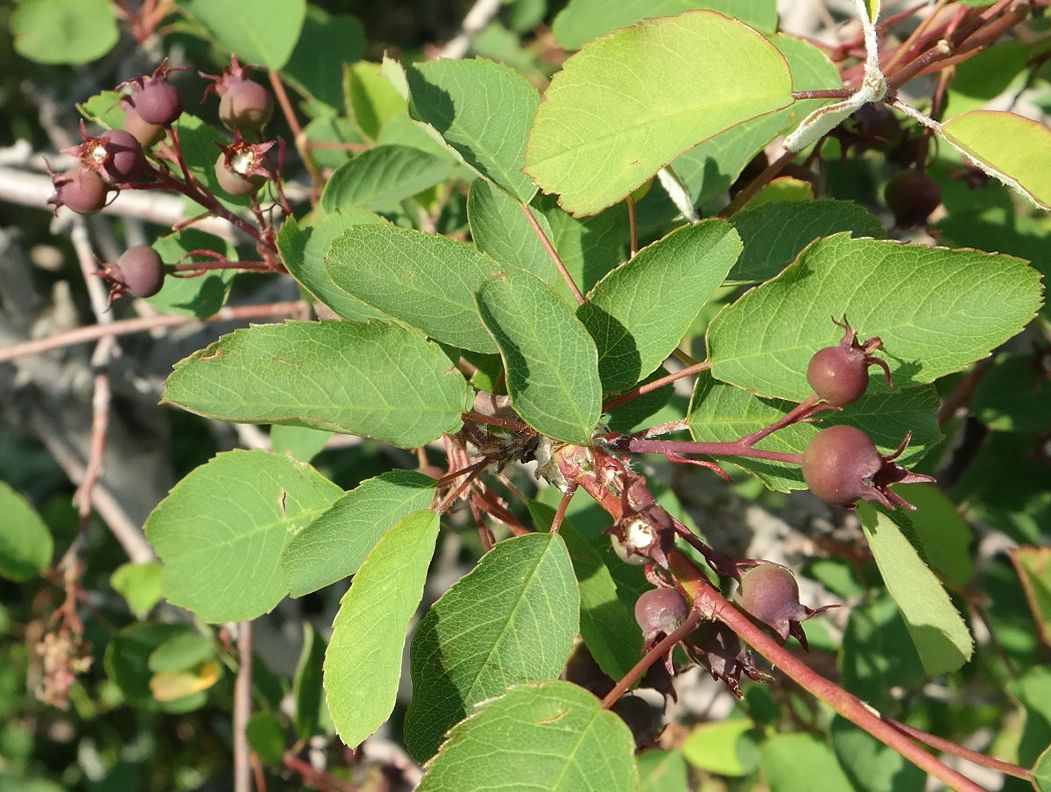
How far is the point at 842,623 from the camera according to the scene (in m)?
1.80

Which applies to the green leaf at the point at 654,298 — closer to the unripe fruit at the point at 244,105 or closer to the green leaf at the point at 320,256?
the green leaf at the point at 320,256

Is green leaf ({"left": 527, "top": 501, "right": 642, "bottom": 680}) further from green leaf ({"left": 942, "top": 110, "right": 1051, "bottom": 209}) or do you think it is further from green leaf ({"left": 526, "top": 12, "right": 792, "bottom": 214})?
green leaf ({"left": 942, "top": 110, "right": 1051, "bottom": 209})

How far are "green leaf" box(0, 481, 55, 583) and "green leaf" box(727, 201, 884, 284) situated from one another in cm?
130

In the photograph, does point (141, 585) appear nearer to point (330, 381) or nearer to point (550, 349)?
point (330, 381)

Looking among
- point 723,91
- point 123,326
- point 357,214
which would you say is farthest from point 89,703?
point 723,91

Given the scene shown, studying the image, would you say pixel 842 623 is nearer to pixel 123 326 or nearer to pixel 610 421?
pixel 610 421

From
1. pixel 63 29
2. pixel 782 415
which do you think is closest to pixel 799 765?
pixel 782 415

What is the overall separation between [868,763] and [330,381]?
1011 millimetres

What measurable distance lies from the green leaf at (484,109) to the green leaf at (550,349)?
21 centimetres

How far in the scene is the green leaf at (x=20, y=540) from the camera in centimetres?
161

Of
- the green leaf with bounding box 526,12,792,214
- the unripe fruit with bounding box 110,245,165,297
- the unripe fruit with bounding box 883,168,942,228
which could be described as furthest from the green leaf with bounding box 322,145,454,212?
the unripe fruit with bounding box 883,168,942,228

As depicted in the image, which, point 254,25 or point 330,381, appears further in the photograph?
point 254,25

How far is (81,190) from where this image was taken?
40.0 inches

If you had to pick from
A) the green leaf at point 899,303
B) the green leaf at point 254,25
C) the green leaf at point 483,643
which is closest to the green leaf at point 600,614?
the green leaf at point 483,643
